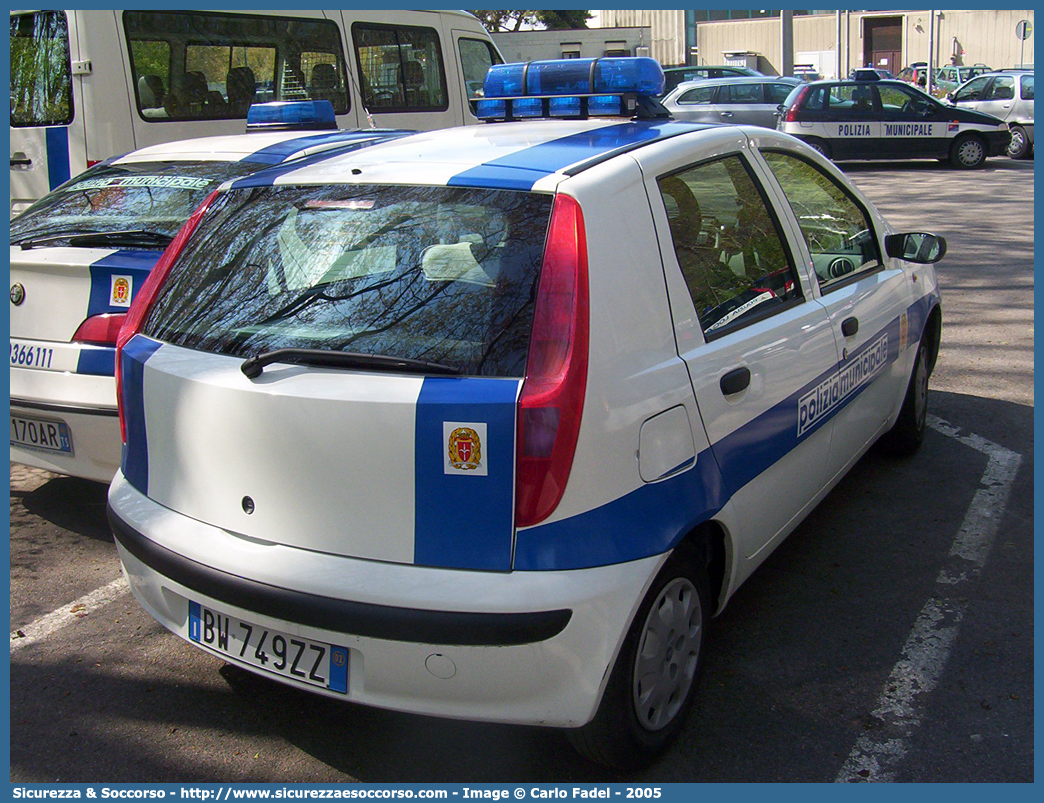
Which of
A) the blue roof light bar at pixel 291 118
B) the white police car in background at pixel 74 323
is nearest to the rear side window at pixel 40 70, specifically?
the blue roof light bar at pixel 291 118

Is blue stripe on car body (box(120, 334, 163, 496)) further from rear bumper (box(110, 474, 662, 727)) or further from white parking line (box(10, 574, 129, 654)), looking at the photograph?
white parking line (box(10, 574, 129, 654))

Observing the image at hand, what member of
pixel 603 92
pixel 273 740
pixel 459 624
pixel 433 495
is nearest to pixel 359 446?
pixel 433 495

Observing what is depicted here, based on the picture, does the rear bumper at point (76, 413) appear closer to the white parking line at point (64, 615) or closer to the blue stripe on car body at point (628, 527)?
the white parking line at point (64, 615)

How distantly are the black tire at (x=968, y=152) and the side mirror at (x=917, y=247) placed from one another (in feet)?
49.9

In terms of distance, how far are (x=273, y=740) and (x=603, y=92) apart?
2.49m

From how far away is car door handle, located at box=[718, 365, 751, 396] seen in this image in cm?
267

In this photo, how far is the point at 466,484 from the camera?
2178 mm

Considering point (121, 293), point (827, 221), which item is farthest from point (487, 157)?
point (121, 293)

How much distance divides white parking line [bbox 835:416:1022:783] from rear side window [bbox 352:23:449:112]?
7172 mm

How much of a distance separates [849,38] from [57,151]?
56.1 m

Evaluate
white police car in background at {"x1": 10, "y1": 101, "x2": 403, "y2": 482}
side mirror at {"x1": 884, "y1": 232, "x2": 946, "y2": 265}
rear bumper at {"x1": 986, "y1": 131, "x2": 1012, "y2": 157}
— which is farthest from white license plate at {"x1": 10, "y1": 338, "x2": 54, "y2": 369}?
rear bumper at {"x1": 986, "y1": 131, "x2": 1012, "y2": 157}

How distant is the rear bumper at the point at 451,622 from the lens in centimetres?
215

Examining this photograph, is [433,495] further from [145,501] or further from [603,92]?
[603,92]

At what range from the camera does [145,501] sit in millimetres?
2678
